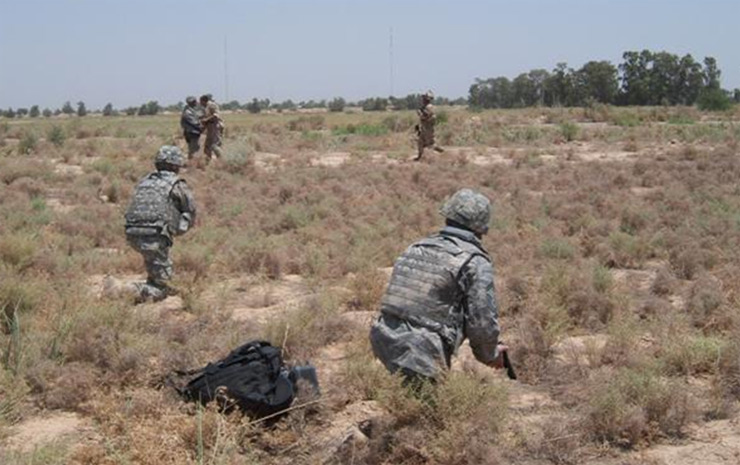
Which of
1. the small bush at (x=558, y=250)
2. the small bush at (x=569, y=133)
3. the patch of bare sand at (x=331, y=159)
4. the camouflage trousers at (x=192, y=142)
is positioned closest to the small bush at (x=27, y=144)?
the camouflage trousers at (x=192, y=142)

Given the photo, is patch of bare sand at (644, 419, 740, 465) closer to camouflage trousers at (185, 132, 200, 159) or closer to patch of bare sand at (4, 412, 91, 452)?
patch of bare sand at (4, 412, 91, 452)

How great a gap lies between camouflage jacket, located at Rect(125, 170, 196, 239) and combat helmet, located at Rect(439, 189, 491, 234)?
4.36m

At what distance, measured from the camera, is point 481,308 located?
491 centimetres

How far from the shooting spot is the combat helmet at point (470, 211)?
5137mm

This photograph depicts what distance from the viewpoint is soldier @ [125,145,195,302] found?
8.70m

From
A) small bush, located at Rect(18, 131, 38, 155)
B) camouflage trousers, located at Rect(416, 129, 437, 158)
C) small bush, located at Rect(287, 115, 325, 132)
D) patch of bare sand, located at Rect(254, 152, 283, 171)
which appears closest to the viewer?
patch of bare sand, located at Rect(254, 152, 283, 171)

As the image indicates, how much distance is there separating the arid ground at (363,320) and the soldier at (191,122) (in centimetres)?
208

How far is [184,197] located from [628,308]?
15.6 ft

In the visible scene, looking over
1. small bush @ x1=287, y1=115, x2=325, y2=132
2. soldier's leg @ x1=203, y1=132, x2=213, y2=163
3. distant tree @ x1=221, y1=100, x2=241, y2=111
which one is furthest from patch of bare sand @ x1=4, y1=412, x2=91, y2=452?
distant tree @ x1=221, y1=100, x2=241, y2=111

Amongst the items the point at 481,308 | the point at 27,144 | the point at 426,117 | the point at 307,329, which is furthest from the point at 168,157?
the point at 27,144

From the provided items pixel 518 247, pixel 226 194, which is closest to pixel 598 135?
pixel 226 194

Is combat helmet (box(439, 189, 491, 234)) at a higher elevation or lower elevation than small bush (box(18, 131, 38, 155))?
higher

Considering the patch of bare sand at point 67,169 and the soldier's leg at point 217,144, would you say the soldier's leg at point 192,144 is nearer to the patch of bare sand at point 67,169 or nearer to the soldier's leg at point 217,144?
the soldier's leg at point 217,144

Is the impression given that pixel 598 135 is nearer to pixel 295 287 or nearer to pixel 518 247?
pixel 518 247
